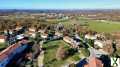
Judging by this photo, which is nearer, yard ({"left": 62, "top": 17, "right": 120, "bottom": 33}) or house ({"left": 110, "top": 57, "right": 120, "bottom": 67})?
house ({"left": 110, "top": 57, "right": 120, "bottom": 67})

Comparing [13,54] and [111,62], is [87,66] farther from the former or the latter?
[13,54]

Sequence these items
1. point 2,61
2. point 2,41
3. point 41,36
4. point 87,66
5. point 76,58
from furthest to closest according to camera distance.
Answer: point 41,36, point 2,41, point 76,58, point 2,61, point 87,66

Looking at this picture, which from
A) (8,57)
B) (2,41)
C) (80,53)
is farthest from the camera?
(2,41)

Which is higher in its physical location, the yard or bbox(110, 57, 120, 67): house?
bbox(110, 57, 120, 67): house

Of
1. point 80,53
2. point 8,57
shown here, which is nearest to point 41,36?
point 80,53

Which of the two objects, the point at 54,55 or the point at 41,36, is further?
the point at 41,36

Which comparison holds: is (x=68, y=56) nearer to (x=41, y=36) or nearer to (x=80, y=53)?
(x=80, y=53)

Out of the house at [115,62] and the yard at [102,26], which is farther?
the yard at [102,26]

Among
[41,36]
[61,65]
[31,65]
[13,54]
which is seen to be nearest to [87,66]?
[61,65]

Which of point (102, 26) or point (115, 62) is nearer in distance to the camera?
point (115, 62)

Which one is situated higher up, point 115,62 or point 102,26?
point 115,62

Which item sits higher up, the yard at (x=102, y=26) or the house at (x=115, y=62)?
the house at (x=115, y=62)
